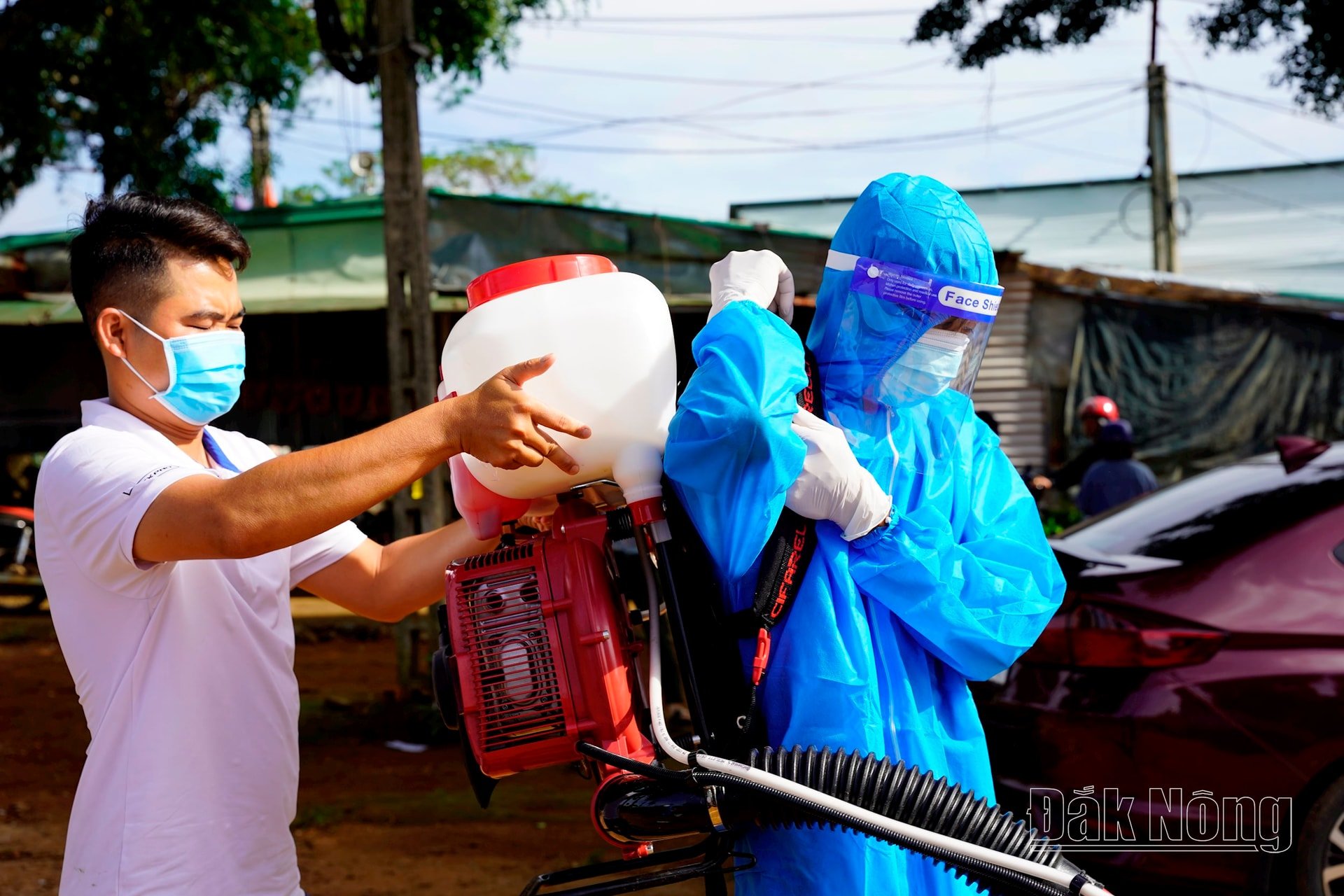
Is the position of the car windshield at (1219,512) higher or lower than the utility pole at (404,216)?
lower

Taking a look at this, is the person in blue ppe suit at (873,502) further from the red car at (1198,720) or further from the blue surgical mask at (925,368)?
the red car at (1198,720)

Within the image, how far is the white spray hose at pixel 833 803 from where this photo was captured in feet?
5.24

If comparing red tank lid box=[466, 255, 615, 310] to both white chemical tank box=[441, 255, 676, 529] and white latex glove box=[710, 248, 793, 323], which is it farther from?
white latex glove box=[710, 248, 793, 323]

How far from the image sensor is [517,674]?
173 cm

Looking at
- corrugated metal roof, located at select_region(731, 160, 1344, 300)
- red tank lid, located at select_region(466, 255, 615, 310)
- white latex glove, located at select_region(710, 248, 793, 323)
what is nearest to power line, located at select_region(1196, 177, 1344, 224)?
corrugated metal roof, located at select_region(731, 160, 1344, 300)

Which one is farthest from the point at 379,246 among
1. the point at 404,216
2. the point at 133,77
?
the point at 404,216

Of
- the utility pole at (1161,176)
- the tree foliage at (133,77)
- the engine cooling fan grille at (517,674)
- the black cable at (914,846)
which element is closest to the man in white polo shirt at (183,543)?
the engine cooling fan grille at (517,674)

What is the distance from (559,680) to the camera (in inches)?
67.6

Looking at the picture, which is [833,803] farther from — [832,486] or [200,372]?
[200,372]

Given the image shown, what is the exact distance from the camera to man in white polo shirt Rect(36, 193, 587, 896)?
1620 millimetres

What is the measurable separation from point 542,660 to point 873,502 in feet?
1.81

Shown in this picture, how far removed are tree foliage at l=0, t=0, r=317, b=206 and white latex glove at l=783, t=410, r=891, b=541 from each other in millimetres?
6560

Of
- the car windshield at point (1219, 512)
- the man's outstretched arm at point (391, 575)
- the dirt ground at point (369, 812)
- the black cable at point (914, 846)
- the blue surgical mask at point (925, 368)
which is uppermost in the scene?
the blue surgical mask at point (925, 368)

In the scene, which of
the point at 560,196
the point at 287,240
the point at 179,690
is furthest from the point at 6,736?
the point at 560,196
